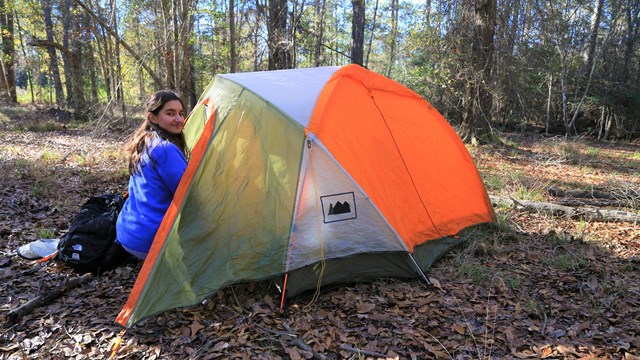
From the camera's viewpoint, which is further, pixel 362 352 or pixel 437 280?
pixel 437 280

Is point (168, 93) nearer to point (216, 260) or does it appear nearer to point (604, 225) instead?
point (216, 260)

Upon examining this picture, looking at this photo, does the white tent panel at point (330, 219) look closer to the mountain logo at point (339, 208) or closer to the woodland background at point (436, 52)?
the mountain logo at point (339, 208)

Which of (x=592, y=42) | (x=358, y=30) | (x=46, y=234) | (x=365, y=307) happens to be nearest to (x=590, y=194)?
(x=365, y=307)

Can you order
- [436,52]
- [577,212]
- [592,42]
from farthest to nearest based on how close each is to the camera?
1. [592,42]
2. [436,52]
3. [577,212]

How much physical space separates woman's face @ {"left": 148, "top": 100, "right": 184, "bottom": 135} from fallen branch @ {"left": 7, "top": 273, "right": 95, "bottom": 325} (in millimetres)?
1528

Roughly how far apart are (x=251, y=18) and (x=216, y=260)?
13456mm

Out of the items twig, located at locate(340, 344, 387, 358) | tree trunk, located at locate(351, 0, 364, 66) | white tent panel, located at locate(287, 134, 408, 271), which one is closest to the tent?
white tent panel, located at locate(287, 134, 408, 271)

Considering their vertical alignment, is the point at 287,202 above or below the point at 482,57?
Result: below

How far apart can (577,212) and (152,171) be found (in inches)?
194

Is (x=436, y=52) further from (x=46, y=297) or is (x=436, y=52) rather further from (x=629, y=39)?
(x=629, y=39)

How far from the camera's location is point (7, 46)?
1686 cm

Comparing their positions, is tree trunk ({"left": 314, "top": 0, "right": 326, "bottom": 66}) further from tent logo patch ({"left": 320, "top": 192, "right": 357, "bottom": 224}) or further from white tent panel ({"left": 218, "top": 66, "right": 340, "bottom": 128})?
tent logo patch ({"left": 320, "top": 192, "right": 357, "bottom": 224})

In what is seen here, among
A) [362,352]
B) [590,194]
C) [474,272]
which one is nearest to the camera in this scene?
[362,352]

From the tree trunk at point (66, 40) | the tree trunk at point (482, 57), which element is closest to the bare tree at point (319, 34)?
the tree trunk at point (482, 57)
